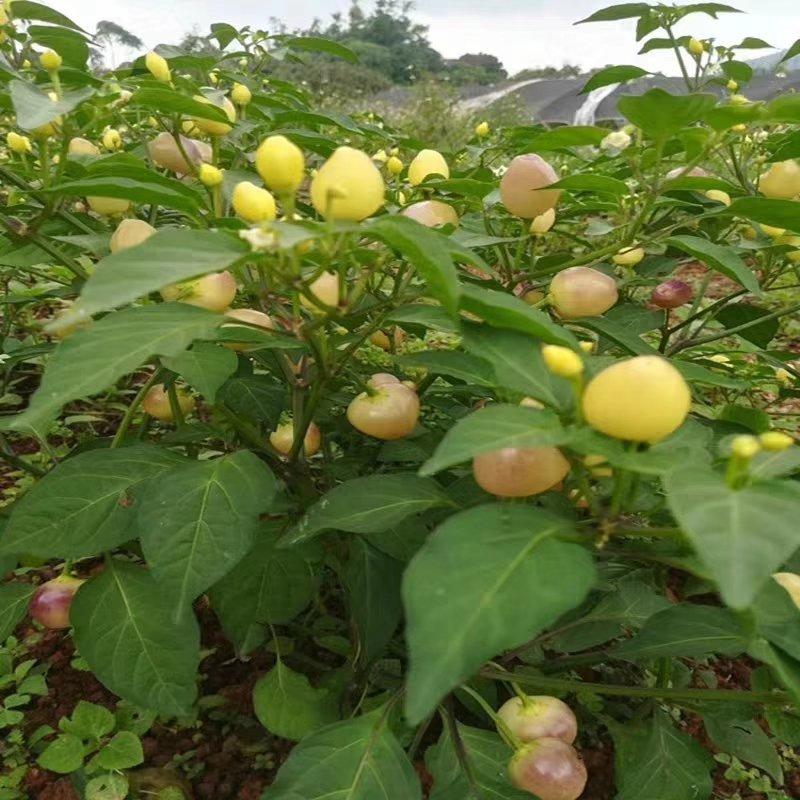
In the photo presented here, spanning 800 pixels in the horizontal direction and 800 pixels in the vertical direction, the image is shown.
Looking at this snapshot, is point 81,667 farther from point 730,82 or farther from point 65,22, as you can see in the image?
point 730,82

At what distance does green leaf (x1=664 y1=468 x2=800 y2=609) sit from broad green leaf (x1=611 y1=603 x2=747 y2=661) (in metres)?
0.31

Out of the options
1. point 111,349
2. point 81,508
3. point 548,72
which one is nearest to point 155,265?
point 111,349

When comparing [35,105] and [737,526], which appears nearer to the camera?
[737,526]

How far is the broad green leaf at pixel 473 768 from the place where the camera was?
30.0 inches

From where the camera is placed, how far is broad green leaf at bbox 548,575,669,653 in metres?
0.91

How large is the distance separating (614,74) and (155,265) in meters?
0.86

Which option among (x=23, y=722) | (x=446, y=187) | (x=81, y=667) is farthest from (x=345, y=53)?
(x=23, y=722)

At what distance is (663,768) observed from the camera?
85 centimetres

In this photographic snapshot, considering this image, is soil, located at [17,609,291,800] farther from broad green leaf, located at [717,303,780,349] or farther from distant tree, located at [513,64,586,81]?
distant tree, located at [513,64,586,81]

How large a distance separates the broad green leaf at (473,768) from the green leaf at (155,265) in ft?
1.97

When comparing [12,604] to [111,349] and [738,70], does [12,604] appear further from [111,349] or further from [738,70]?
[738,70]

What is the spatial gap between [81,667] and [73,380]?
856mm

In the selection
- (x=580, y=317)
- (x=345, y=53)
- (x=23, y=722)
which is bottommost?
(x=23, y=722)

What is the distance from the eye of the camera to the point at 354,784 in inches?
28.2
